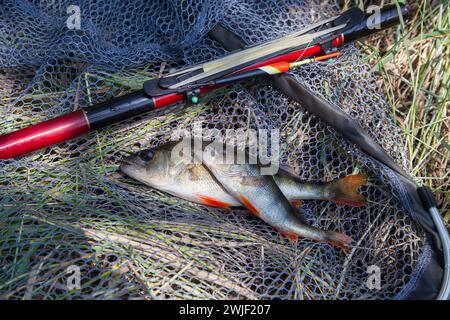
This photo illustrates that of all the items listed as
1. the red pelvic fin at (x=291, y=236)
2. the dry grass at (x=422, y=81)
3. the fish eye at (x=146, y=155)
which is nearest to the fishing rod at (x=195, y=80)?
the fish eye at (x=146, y=155)

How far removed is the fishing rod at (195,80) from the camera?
8.76ft

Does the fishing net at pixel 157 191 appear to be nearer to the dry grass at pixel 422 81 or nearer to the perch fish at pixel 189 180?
the perch fish at pixel 189 180

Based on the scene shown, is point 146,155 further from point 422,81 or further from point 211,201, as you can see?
point 422,81

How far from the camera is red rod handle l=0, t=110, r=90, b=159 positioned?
2600mm

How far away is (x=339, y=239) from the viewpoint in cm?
254

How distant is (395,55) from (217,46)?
4.54 feet

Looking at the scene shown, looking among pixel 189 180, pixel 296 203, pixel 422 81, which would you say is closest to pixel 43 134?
pixel 189 180

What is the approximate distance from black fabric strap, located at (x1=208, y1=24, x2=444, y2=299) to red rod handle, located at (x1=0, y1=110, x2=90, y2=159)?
103 cm

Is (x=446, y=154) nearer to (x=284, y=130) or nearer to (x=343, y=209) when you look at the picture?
(x=343, y=209)

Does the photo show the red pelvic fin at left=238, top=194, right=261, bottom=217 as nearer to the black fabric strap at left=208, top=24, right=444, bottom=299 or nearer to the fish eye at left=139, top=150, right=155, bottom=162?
the fish eye at left=139, top=150, right=155, bottom=162

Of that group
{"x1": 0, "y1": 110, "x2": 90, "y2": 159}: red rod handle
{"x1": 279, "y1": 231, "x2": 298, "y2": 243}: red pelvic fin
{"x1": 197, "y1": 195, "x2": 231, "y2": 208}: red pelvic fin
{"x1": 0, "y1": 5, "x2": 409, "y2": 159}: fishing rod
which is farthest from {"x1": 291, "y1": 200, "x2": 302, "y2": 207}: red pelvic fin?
{"x1": 0, "y1": 110, "x2": 90, "y2": 159}: red rod handle

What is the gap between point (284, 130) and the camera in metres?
2.96

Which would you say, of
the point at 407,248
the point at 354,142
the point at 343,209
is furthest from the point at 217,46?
the point at 407,248

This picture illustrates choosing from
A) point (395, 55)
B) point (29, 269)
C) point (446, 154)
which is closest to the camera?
point (29, 269)
